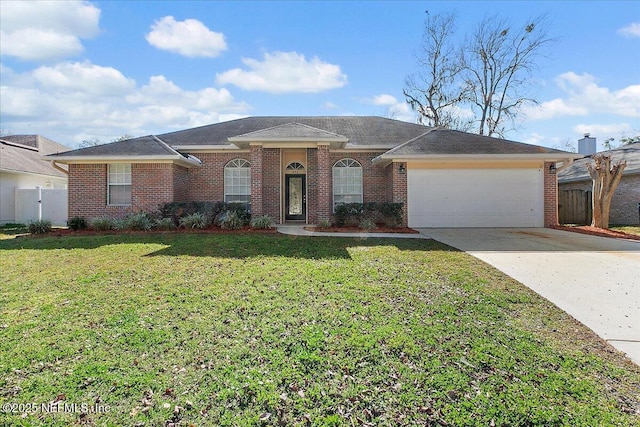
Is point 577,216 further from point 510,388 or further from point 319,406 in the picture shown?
→ point 319,406

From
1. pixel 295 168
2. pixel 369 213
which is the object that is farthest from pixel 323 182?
pixel 295 168

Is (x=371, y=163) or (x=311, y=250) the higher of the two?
(x=371, y=163)

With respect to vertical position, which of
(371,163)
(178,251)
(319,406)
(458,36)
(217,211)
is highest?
(458,36)

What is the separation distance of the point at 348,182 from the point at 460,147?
4.66 m

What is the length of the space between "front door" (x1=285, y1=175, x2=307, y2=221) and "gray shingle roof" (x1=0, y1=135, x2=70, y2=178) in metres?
10.5

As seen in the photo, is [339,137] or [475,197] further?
[475,197]

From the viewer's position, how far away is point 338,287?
18.0 feet

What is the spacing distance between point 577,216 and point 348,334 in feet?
53.9

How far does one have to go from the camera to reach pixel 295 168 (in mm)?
14945

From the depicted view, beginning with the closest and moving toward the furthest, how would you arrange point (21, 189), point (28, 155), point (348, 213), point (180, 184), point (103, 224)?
point (103, 224) → point (348, 213) → point (180, 184) → point (21, 189) → point (28, 155)

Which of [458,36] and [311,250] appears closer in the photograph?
[311,250]

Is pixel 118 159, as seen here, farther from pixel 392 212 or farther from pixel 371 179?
pixel 392 212

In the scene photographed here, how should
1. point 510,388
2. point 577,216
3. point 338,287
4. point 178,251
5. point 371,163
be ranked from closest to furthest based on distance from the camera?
point 510,388 → point 338,287 → point 178,251 → point 371,163 → point 577,216

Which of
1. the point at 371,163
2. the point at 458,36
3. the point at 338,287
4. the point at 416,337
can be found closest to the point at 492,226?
the point at 371,163
